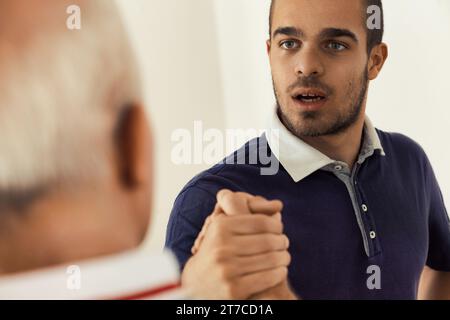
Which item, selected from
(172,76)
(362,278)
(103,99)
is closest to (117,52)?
(103,99)

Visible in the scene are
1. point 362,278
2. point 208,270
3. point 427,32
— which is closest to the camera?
point 208,270

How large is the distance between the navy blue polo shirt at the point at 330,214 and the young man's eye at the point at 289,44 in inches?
5.4

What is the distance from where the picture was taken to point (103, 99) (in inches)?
25.5

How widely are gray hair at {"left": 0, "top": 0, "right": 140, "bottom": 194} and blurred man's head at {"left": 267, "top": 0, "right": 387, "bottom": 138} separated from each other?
0.99ft

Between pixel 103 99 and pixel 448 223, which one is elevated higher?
pixel 103 99

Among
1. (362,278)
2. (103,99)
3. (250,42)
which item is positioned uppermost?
(250,42)

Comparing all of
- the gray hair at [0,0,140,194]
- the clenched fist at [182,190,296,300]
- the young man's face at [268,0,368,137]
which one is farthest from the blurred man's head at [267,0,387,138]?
the gray hair at [0,0,140,194]

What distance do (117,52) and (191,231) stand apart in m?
0.29

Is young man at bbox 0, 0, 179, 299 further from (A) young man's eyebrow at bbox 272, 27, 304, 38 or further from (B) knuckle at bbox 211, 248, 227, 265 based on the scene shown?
(A) young man's eyebrow at bbox 272, 27, 304, 38

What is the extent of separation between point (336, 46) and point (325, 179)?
210mm

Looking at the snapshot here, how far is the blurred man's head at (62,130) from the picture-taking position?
24.6 inches

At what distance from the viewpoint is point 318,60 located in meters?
0.87

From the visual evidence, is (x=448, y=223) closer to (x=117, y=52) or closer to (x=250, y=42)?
(x=250, y=42)

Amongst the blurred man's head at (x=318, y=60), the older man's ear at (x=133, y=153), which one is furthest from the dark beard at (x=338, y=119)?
the older man's ear at (x=133, y=153)
